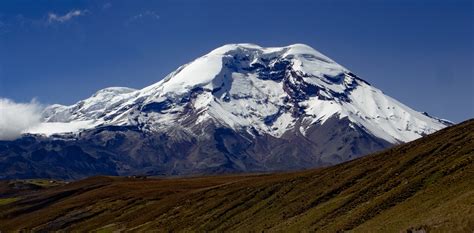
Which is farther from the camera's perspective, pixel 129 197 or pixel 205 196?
pixel 129 197

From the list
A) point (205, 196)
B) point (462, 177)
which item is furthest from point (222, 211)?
point (462, 177)

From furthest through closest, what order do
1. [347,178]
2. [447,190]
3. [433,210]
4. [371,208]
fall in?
1. [347,178]
2. [371,208]
3. [447,190]
4. [433,210]

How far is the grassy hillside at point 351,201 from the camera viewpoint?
54.6 metres

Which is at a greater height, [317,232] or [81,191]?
[81,191]

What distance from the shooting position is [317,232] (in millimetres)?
63781

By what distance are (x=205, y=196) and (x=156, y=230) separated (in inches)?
658

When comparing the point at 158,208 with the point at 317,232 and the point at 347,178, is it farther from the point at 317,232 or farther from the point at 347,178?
the point at 317,232

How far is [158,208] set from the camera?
117m

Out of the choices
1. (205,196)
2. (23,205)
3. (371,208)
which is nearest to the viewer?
(371,208)

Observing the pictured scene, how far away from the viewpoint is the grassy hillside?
179ft

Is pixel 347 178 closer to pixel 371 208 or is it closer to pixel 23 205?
pixel 371 208

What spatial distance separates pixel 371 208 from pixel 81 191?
14156cm

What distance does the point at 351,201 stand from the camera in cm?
6881

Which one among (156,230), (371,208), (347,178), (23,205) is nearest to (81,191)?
(23,205)
